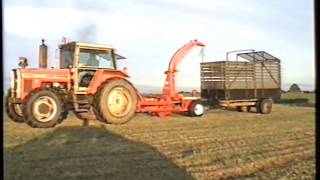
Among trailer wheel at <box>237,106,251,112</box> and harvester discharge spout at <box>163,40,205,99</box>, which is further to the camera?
trailer wheel at <box>237,106,251,112</box>

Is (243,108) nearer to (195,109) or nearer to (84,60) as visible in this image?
(195,109)

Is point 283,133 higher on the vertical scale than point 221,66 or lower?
lower

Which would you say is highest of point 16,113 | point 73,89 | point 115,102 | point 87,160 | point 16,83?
point 16,83

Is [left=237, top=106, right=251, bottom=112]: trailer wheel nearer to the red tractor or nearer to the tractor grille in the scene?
the red tractor

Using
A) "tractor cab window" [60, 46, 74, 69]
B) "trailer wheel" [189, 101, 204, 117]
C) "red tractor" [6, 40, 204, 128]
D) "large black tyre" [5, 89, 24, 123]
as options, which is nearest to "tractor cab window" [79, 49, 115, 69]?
"red tractor" [6, 40, 204, 128]

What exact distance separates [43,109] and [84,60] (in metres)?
1.54

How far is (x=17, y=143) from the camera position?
8.52 meters

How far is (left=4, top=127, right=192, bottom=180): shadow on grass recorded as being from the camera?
5.64 m

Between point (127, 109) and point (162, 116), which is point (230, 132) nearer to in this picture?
point (127, 109)

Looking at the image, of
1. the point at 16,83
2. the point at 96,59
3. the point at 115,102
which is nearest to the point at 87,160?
the point at 115,102

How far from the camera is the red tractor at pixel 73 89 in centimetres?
1048

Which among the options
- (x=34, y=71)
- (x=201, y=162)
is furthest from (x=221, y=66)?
(x=201, y=162)

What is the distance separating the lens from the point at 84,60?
11375 millimetres

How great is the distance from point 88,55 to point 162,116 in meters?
3.55
